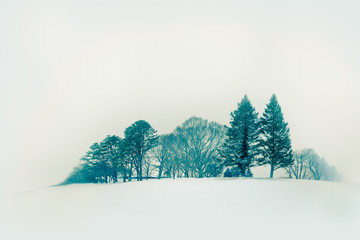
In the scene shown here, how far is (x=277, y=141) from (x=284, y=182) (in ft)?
28.9

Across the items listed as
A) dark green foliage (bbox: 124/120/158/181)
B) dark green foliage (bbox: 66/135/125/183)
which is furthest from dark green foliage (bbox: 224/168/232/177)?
dark green foliage (bbox: 66/135/125/183)

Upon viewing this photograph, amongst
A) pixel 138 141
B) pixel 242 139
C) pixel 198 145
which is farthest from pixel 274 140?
pixel 138 141

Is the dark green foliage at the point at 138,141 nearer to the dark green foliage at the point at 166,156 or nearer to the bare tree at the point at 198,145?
the dark green foliage at the point at 166,156

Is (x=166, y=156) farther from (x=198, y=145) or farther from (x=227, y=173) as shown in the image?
(x=227, y=173)

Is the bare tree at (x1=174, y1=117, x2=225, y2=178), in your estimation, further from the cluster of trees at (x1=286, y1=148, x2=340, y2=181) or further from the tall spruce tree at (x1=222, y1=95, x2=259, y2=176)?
the cluster of trees at (x1=286, y1=148, x2=340, y2=181)

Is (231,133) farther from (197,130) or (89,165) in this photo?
(89,165)

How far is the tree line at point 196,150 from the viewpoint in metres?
34.0

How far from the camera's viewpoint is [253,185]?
25.6 m

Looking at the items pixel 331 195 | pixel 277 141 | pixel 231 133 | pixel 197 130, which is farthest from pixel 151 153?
pixel 331 195

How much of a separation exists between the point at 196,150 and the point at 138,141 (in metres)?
9.47

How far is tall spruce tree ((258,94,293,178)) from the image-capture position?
111 ft

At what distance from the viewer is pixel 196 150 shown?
42.5m

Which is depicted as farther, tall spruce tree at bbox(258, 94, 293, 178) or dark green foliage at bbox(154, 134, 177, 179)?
dark green foliage at bbox(154, 134, 177, 179)

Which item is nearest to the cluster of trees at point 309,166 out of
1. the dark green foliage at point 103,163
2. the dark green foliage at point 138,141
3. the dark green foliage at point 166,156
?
the dark green foliage at point 166,156
